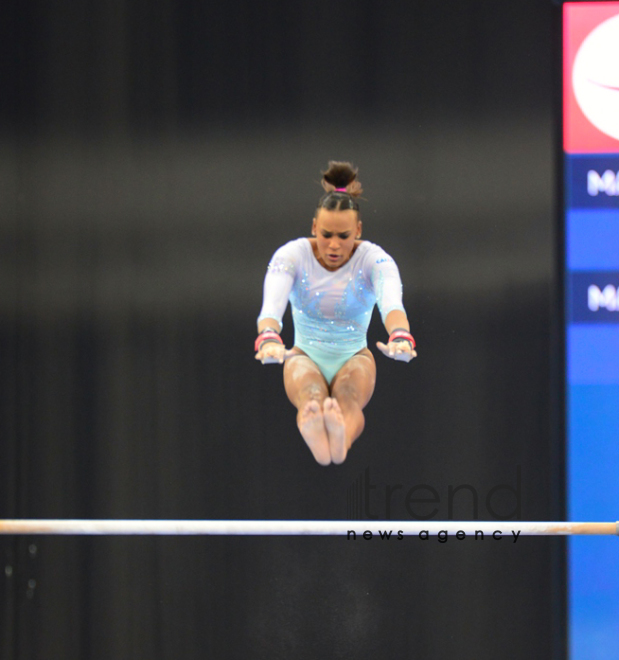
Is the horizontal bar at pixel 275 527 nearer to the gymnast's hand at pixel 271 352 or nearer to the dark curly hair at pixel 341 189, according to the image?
the gymnast's hand at pixel 271 352

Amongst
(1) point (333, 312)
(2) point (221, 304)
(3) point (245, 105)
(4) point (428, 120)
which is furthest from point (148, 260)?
(4) point (428, 120)

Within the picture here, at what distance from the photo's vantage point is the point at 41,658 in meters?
4.10

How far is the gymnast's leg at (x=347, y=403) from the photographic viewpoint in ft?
9.45

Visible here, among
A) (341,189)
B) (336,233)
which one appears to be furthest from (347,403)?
(341,189)

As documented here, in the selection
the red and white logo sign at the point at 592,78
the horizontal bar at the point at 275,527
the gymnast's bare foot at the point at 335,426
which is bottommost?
the horizontal bar at the point at 275,527

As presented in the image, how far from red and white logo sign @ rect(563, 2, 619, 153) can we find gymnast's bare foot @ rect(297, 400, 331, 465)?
6.53ft

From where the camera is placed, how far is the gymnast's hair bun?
10.2 feet

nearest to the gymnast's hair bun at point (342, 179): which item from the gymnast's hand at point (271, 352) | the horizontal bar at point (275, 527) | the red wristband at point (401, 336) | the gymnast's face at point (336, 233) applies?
the gymnast's face at point (336, 233)

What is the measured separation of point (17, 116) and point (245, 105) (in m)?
1.21

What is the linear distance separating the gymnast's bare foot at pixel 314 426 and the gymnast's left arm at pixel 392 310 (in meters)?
0.32

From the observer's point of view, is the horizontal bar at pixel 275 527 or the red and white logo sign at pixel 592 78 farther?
the red and white logo sign at pixel 592 78

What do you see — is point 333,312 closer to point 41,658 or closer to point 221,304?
point 221,304

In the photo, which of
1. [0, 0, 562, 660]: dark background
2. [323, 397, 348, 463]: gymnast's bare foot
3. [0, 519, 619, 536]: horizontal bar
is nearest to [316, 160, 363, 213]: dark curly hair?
[323, 397, 348, 463]: gymnast's bare foot

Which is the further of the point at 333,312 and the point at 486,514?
the point at 486,514
